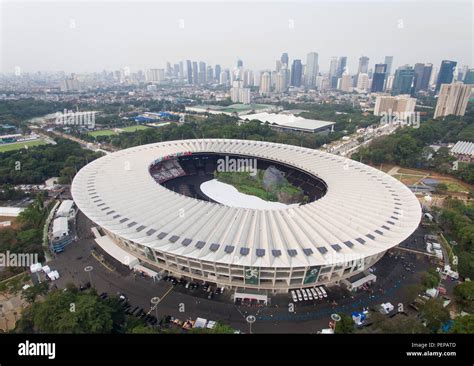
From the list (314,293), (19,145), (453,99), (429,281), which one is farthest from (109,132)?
(453,99)

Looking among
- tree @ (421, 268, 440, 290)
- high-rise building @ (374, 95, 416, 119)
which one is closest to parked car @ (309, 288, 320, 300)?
tree @ (421, 268, 440, 290)

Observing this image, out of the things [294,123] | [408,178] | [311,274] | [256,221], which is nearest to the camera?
[311,274]

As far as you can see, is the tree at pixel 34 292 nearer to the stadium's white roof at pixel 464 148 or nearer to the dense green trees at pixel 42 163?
the dense green trees at pixel 42 163

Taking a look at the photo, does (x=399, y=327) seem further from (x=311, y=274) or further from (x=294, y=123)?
(x=294, y=123)

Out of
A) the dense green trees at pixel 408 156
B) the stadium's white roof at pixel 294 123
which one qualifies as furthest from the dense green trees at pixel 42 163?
the dense green trees at pixel 408 156
